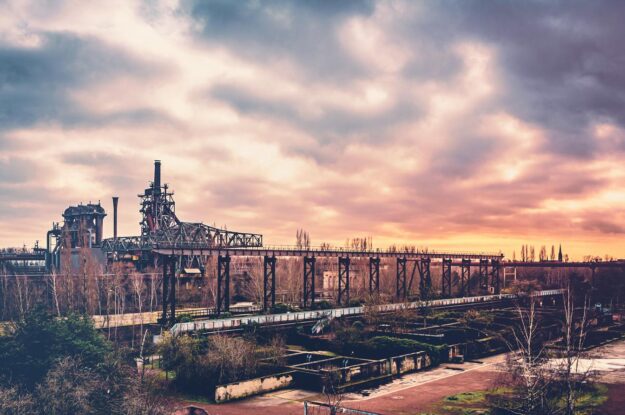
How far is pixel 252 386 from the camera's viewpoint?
32.5 m

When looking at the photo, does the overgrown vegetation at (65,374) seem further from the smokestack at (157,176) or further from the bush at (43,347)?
the smokestack at (157,176)

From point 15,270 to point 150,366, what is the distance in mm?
47690

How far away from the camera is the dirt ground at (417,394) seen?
95.4 feet

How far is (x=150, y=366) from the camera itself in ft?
126

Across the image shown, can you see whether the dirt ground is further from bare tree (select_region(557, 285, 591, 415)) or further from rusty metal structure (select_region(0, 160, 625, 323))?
rusty metal structure (select_region(0, 160, 625, 323))

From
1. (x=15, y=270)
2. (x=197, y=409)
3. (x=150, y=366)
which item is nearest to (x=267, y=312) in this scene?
(x=150, y=366)

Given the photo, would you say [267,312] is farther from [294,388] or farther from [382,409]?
[382,409]

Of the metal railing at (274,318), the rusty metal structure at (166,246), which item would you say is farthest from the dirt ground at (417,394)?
the rusty metal structure at (166,246)

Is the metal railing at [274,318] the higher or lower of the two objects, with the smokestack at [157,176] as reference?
lower

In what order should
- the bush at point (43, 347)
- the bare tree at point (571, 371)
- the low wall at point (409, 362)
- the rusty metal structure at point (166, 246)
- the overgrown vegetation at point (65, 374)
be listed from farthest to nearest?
the rusty metal structure at point (166, 246)
the low wall at point (409, 362)
the bush at point (43, 347)
the overgrown vegetation at point (65, 374)
the bare tree at point (571, 371)

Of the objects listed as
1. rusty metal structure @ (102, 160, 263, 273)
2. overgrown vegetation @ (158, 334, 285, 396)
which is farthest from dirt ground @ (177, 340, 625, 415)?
rusty metal structure @ (102, 160, 263, 273)

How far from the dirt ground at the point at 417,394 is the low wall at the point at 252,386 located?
2.22 ft

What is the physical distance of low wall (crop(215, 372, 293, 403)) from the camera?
3127cm

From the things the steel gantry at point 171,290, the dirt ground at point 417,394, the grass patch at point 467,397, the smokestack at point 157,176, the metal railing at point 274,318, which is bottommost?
the dirt ground at point 417,394
